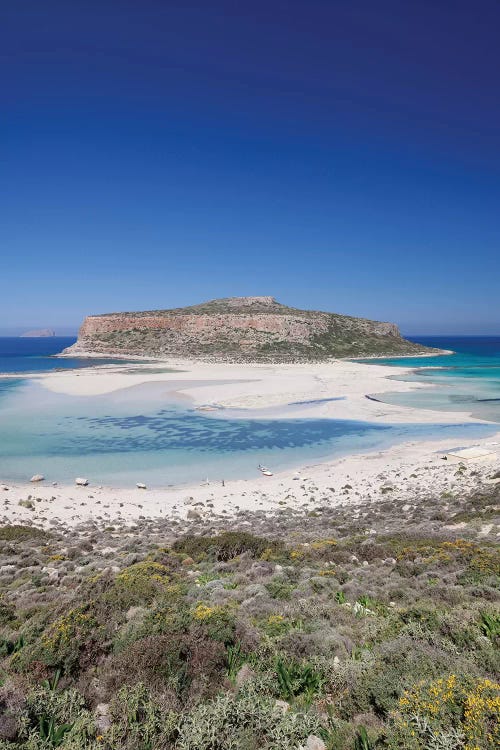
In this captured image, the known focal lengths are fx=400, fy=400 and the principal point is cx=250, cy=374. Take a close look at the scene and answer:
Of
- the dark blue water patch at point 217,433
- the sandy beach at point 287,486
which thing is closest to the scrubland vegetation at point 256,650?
the sandy beach at point 287,486

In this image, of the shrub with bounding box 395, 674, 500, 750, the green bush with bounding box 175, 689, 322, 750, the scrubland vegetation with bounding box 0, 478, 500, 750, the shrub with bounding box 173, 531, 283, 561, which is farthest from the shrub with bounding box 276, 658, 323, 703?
the shrub with bounding box 173, 531, 283, 561

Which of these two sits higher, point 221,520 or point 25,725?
point 25,725

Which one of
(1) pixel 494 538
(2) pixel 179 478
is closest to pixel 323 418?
(2) pixel 179 478

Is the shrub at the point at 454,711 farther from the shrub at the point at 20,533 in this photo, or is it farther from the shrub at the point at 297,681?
the shrub at the point at 20,533

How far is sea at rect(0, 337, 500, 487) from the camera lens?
20906 millimetres

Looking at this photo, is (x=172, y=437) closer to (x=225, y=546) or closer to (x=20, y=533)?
(x=20, y=533)

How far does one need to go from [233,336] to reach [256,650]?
3857 inches

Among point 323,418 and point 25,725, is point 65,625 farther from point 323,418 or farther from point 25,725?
point 323,418

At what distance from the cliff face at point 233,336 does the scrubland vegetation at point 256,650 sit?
3036 inches

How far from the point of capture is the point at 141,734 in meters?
4.21

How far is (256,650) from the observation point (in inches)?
221

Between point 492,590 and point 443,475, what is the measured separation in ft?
42.3

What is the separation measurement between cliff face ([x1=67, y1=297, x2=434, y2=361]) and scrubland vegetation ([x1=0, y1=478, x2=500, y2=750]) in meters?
77.1

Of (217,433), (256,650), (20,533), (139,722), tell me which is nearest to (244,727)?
(139,722)
